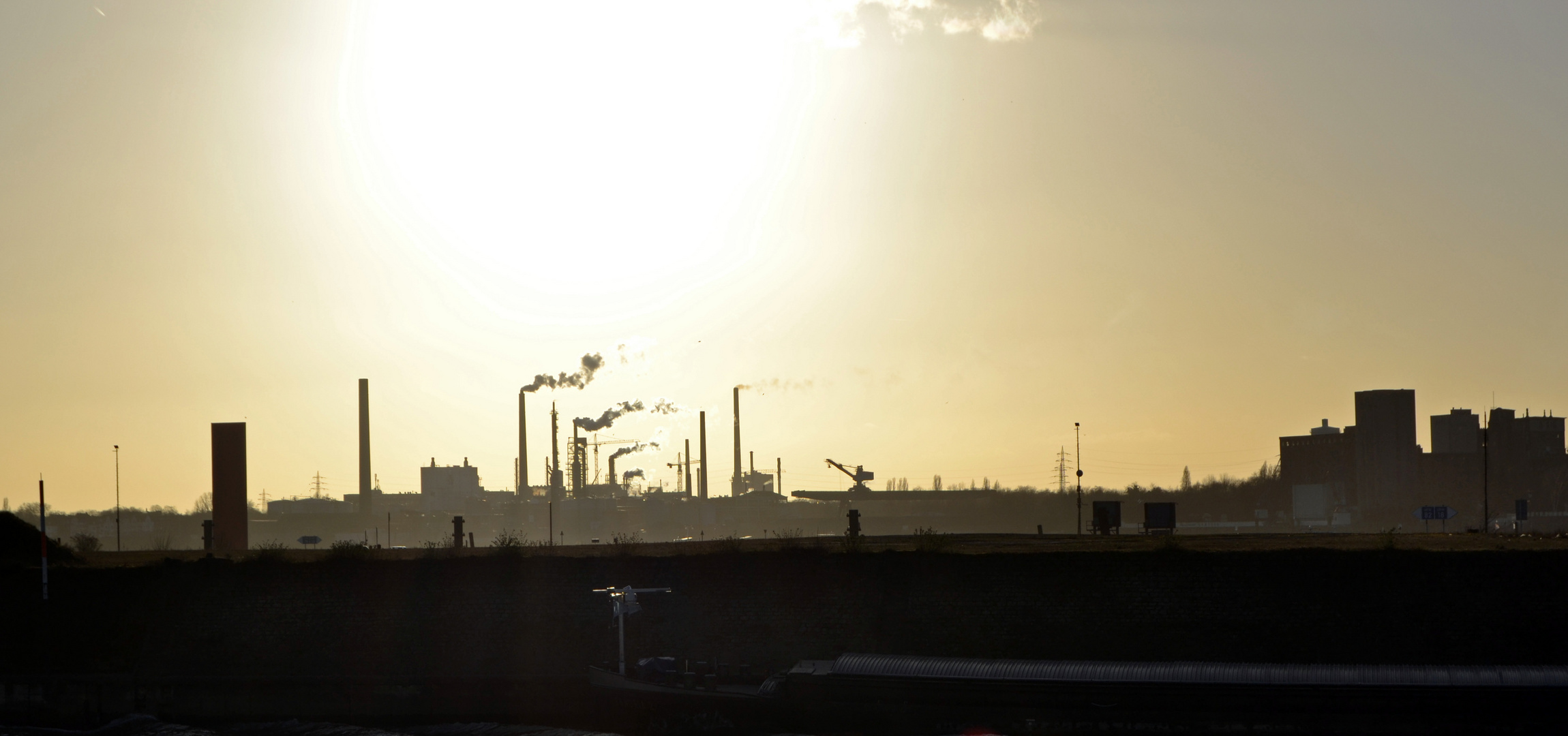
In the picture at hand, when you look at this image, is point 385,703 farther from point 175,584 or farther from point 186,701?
point 175,584

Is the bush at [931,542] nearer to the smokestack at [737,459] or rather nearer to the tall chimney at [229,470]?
the tall chimney at [229,470]

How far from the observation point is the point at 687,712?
26.4m

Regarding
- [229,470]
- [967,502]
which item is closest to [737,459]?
[967,502]

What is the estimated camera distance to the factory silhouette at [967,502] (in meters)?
113

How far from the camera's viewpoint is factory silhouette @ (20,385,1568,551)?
113m

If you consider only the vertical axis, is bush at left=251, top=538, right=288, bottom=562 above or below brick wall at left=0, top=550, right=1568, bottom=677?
above

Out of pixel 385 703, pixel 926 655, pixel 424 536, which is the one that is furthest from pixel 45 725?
pixel 424 536

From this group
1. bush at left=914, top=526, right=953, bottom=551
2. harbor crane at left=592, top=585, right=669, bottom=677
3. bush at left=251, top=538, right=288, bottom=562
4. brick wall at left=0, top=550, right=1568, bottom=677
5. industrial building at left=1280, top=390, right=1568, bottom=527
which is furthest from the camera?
industrial building at left=1280, top=390, right=1568, bottom=527

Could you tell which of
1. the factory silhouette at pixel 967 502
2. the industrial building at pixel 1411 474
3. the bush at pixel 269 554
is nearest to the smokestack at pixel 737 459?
the factory silhouette at pixel 967 502

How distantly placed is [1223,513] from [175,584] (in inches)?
4292

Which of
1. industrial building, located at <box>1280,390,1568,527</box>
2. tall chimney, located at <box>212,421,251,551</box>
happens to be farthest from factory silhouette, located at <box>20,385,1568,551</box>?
tall chimney, located at <box>212,421,251,551</box>

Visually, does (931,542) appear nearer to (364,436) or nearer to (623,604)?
(623,604)

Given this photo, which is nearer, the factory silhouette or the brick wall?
the brick wall

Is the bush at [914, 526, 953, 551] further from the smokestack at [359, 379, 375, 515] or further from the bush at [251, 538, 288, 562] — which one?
the smokestack at [359, 379, 375, 515]
